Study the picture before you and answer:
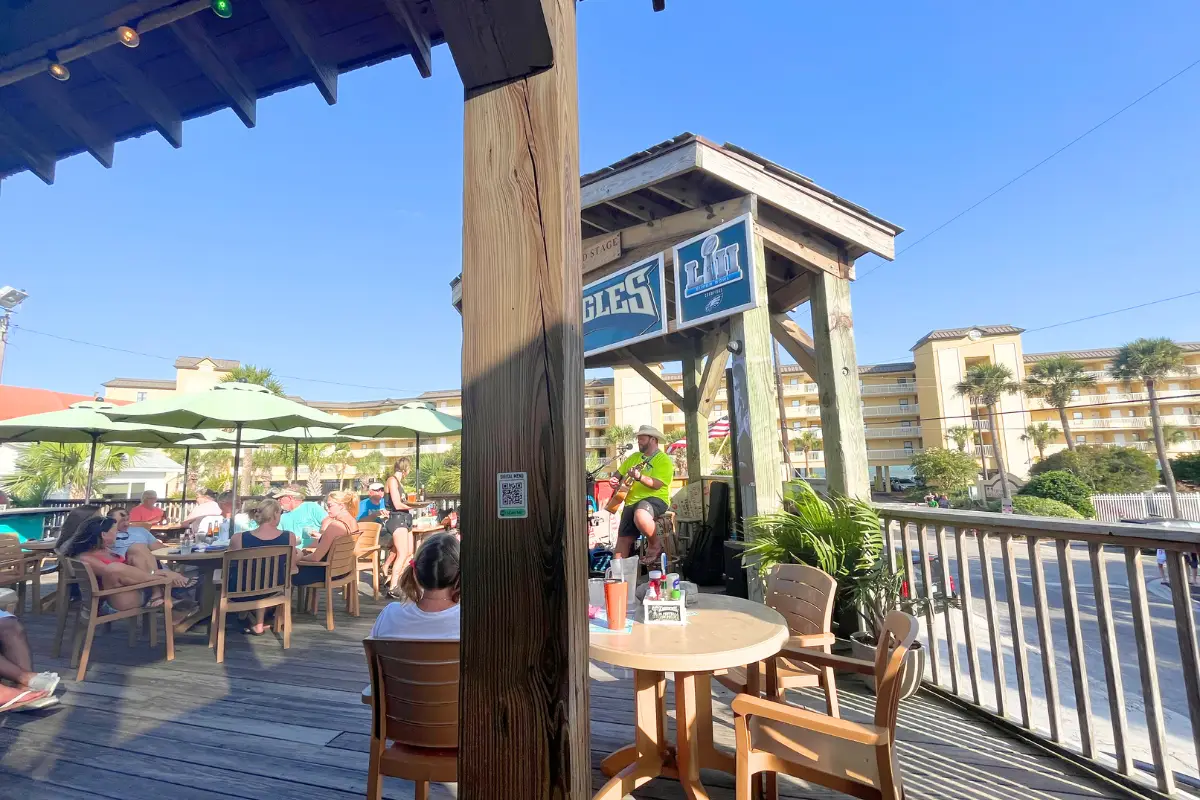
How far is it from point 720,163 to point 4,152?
3679mm

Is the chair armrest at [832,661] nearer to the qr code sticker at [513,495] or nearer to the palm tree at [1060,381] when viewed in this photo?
the qr code sticker at [513,495]

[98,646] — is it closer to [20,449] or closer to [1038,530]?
[1038,530]

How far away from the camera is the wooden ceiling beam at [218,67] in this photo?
1.81m

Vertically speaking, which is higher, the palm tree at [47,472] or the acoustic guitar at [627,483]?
the palm tree at [47,472]

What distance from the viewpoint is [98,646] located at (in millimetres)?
4168

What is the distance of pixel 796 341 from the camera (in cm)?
465

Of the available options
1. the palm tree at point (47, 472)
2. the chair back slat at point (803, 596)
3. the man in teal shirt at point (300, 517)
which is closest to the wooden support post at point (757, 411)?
the chair back slat at point (803, 596)

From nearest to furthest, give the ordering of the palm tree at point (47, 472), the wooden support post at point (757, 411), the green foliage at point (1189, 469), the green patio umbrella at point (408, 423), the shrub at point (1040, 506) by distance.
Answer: the wooden support post at point (757, 411) → the green patio umbrella at point (408, 423) → the palm tree at point (47, 472) → the shrub at point (1040, 506) → the green foliage at point (1189, 469)

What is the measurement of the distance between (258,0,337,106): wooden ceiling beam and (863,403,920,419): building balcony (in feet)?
181

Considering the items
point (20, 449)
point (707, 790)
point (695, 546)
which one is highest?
point (20, 449)

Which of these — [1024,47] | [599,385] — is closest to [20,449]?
[1024,47]

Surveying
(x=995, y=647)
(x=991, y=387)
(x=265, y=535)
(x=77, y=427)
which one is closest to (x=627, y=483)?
(x=265, y=535)

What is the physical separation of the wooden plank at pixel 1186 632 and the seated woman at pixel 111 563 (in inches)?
216

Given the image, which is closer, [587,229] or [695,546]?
[587,229]
